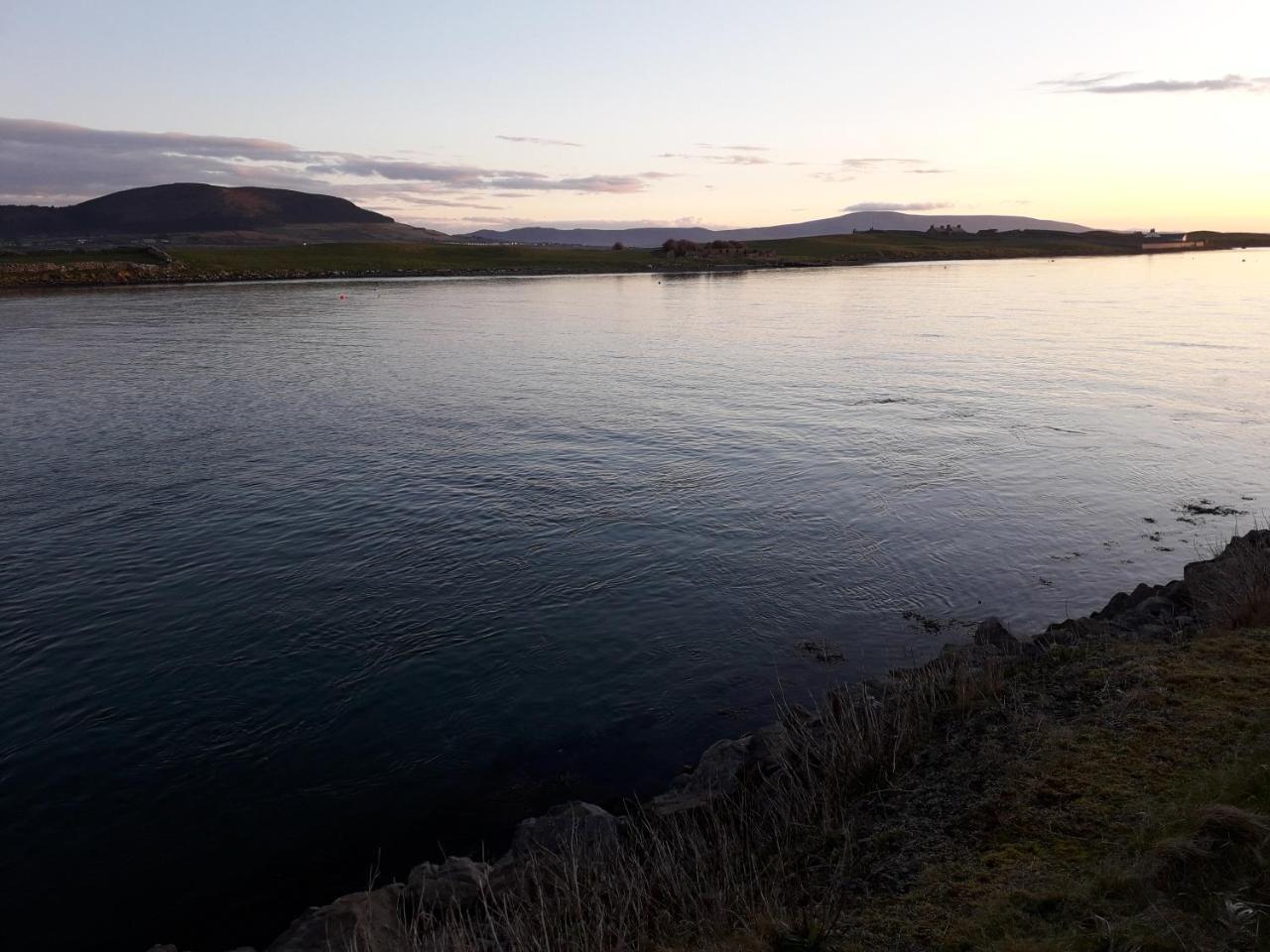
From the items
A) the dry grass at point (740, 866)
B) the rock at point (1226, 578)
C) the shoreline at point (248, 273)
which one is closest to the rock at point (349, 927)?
the dry grass at point (740, 866)

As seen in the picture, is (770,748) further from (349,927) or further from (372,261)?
(372,261)

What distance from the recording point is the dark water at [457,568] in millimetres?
12367

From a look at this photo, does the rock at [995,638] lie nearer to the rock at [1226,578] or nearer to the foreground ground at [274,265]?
the rock at [1226,578]

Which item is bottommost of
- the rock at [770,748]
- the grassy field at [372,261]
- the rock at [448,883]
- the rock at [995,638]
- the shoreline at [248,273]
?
the rock at [448,883]

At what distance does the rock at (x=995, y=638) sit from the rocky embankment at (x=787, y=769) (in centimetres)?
2

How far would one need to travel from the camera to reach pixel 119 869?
1125 cm

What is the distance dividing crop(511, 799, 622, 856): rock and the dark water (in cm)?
105

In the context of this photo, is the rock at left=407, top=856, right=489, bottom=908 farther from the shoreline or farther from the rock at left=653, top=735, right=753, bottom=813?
the shoreline

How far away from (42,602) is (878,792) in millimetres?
19714

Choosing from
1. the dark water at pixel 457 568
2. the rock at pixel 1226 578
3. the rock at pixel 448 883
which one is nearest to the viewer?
the rock at pixel 448 883

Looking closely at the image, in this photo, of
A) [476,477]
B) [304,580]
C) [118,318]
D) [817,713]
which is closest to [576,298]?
[118,318]

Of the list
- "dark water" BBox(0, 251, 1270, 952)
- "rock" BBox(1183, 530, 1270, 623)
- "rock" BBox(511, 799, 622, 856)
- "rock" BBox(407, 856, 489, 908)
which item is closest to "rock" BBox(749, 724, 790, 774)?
"dark water" BBox(0, 251, 1270, 952)

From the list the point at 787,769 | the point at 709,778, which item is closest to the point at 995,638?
the point at 787,769

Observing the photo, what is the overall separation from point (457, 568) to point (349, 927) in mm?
12032
